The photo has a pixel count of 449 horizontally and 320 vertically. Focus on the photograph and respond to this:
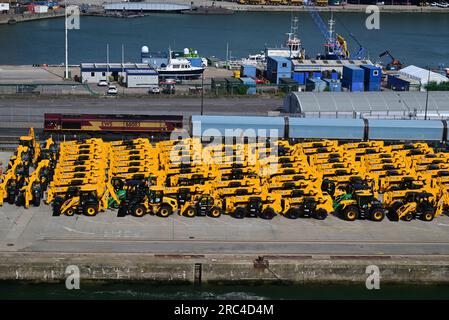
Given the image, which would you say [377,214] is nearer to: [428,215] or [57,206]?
[428,215]

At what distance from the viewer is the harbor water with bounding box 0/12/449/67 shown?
73562 millimetres

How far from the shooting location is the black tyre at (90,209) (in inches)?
945

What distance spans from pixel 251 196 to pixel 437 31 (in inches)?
3080

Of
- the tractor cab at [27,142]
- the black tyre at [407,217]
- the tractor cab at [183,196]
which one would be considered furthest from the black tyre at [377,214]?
the tractor cab at [27,142]

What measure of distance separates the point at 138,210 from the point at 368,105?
1733 centimetres

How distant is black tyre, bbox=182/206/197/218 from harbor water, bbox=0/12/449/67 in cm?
4523

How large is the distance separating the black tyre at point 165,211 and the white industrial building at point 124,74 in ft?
83.7

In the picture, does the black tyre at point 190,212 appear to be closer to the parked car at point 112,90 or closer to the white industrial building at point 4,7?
the parked car at point 112,90

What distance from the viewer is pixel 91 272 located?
20.6 metres

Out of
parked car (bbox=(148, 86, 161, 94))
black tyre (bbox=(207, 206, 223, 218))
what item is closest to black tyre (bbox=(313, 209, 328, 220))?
black tyre (bbox=(207, 206, 223, 218))

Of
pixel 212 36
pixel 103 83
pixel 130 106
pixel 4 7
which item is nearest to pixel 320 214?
pixel 130 106

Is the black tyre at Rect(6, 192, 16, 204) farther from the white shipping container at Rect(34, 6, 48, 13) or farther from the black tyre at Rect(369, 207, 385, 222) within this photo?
the white shipping container at Rect(34, 6, 48, 13)

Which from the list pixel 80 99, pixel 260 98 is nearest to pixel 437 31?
pixel 260 98

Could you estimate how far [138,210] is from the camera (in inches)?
952
